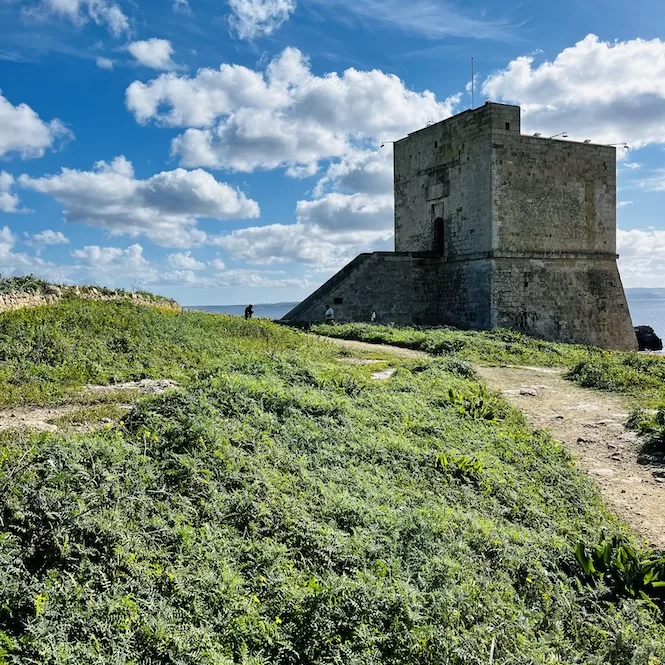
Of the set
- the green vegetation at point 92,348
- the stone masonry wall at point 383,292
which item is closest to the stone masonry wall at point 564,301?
the stone masonry wall at point 383,292

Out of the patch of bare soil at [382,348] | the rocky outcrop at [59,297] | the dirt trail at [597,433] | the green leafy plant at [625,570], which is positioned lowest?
the green leafy plant at [625,570]

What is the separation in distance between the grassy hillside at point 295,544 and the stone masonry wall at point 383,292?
1522cm

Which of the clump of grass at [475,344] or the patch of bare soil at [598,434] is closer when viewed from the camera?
the patch of bare soil at [598,434]

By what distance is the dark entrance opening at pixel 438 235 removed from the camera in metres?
25.3

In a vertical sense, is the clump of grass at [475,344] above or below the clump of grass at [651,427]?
above

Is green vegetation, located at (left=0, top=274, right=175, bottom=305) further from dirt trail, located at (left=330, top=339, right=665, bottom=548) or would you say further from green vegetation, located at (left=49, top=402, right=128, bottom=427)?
dirt trail, located at (left=330, top=339, right=665, bottom=548)

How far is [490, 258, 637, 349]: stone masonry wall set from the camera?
22.9 metres

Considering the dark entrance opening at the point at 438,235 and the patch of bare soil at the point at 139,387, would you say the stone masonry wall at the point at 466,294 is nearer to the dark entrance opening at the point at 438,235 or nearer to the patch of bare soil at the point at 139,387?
the dark entrance opening at the point at 438,235

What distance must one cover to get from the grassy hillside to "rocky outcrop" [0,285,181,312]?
476 centimetres

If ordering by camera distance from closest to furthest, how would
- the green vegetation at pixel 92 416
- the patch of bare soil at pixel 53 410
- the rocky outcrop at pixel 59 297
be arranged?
1. the patch of bare soil at pixel 53 410
2. the green vegetation at pixel 92 416
3. the rocky outcrop at pixel 59 297

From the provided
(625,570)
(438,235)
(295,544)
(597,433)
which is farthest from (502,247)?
(295,544)

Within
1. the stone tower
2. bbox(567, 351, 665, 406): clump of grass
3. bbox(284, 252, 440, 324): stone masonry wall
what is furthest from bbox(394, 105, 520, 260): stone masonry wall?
bbox(567, 351, 665, 406): clump of grass

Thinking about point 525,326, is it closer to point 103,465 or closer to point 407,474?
point 407,474

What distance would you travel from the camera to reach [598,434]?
942cm
